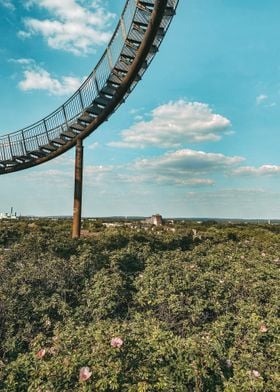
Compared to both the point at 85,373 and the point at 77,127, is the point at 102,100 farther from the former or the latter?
the point at 85,373

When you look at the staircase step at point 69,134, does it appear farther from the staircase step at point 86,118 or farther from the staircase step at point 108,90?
the staircase step at point 108,90

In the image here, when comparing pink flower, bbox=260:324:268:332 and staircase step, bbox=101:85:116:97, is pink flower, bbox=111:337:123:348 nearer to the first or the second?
pink flower, bbox=260:324:268:332

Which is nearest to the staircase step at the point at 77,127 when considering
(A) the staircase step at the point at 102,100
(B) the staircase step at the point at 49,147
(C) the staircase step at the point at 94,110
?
(C) the staircase step at the point at 94,110

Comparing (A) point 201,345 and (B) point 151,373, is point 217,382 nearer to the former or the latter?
(A) point 201,345

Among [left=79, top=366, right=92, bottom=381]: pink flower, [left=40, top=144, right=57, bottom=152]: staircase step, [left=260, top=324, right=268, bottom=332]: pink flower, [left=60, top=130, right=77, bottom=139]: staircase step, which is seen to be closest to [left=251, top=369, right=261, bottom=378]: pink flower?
[left=260, top=324, right=268, bottom=332]: pink flower

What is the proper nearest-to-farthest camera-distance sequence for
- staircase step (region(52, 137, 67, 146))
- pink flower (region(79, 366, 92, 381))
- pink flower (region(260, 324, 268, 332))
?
pink flower (region(79, 366, 92, 381)) → pink flower (region(260, 324, 268, 332)) → staircase step (region(52, 137, 67, 146))

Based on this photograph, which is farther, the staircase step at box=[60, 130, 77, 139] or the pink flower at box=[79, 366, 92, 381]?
the staircase step at box=[60, 130, 77, 139]

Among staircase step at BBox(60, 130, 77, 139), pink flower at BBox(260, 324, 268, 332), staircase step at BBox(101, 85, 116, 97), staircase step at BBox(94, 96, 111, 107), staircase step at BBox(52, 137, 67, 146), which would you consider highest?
staircase step at BBox(101, 85, 116, 97)

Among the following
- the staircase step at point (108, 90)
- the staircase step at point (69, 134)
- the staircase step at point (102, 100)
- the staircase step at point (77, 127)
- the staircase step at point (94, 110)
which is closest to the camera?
the staircase step at point (108, 90)
